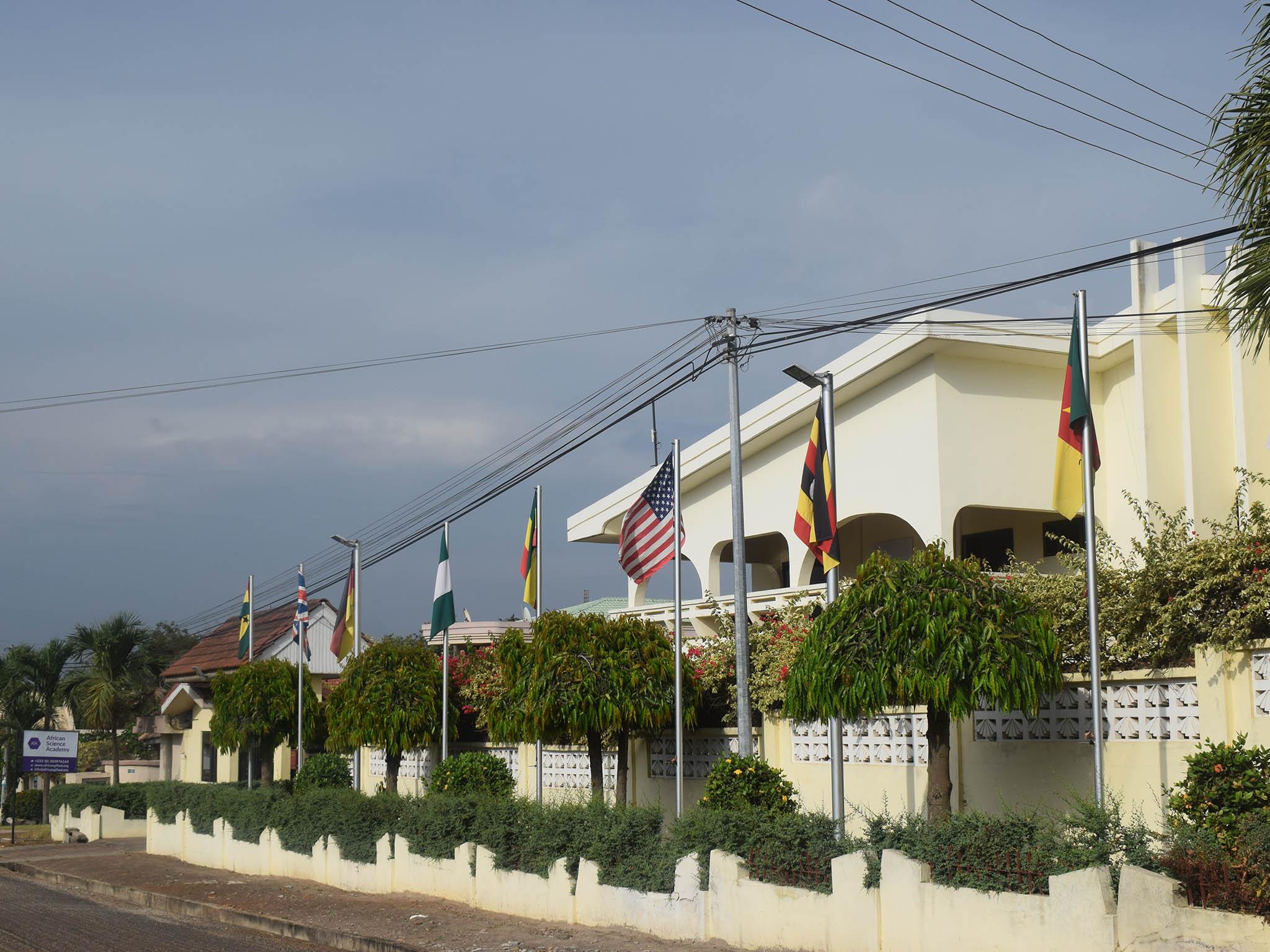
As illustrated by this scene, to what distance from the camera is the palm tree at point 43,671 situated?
4834cm

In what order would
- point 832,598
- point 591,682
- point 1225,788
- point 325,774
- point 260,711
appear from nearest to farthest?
point 1225,788 < point 832,598 < point 591,682 < point 325,774 < point 260,711

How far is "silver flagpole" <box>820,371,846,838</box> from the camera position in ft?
46.0

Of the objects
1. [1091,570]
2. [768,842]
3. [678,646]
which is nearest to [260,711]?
[678,646]

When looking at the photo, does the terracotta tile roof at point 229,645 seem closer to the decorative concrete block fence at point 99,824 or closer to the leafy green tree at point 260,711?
the decorative concrete block fence at point 99,824

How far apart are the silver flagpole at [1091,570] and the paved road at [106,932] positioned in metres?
9.27

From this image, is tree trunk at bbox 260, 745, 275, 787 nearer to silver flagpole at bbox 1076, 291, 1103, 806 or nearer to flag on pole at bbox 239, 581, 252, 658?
flag on pole at bbox 239, 581, 252, 658

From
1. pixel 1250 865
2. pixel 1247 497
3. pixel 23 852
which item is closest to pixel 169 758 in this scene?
pixel 23 852

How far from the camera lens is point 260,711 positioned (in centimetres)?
3247

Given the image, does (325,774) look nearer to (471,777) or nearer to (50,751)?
(471,777)

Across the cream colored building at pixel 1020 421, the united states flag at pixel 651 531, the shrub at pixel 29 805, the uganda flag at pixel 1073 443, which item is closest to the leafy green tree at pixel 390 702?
the cream colored building at pixel 1020 421

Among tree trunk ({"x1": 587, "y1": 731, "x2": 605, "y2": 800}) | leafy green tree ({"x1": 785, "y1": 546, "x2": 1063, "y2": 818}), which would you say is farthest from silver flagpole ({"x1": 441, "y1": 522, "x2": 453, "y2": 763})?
leafy green tree ({"x1": 785, "y1": 546, "x2": 1063, "y2": 818})

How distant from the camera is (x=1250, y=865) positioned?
8.70 meters

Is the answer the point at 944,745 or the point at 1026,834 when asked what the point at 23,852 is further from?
the point at 1026,834

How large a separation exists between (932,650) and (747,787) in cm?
396
